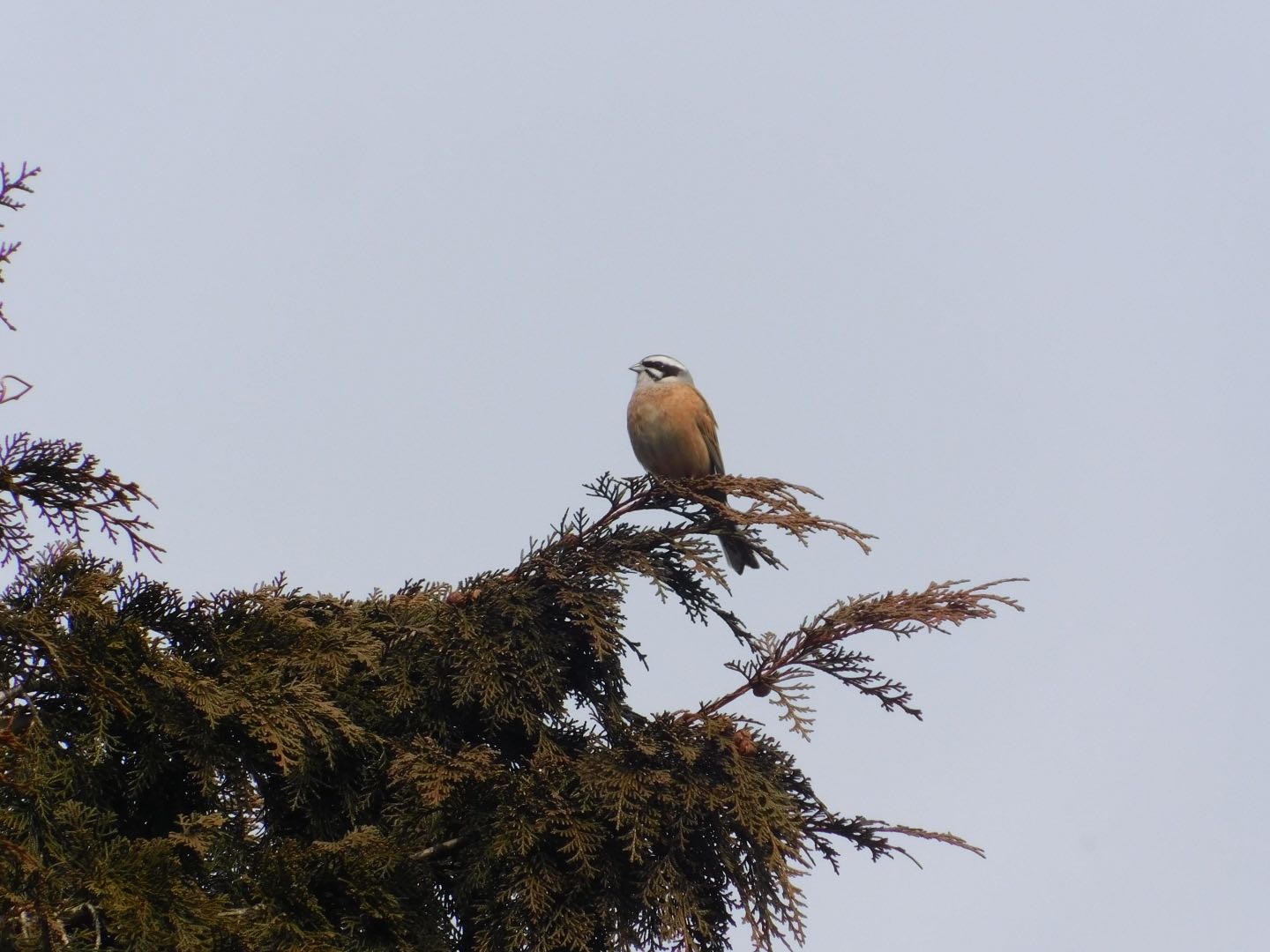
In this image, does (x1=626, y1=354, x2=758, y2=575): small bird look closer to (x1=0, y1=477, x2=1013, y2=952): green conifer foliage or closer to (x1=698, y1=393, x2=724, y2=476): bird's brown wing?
(x1=698, y1=393, x2=724, y2=476): bird's brown wing

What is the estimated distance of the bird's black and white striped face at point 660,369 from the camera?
28.8 ft

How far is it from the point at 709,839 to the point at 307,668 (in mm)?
1456

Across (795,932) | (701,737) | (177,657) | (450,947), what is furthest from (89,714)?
(795,932)

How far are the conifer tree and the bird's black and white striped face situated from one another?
3.34 meters

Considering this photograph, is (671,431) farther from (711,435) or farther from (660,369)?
(660,369)

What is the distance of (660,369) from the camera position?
8.91m

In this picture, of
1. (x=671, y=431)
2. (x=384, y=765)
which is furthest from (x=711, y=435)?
(x=384, y=765)

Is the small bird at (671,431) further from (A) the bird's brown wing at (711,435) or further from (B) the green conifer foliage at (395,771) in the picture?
(B) the green conifer foliage at (395,771)

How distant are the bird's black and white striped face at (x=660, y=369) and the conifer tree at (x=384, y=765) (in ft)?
10.9

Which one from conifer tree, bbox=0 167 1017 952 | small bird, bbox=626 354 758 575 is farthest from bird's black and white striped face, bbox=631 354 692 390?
conifer tree, bbox=0 167 1017 952

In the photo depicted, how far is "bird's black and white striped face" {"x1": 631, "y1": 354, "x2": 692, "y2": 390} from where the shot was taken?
8789 mm

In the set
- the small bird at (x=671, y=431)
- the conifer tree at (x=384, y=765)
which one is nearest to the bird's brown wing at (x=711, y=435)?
the small bird at (x=671, y=431)

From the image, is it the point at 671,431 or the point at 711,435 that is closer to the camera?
the point at 671,431

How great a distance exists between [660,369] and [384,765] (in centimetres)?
435
